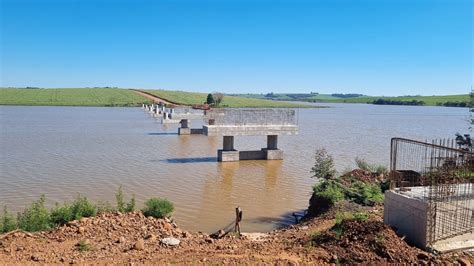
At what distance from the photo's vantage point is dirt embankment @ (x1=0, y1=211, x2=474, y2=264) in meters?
7.68

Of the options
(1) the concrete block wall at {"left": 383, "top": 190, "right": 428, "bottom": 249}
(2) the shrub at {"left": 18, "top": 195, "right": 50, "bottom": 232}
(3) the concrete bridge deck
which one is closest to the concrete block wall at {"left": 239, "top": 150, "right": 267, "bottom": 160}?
(3) the concrete bridge deck

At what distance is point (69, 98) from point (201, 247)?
11143cm

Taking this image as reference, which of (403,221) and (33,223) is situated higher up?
(403,221)

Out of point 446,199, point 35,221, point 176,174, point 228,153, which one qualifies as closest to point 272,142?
point 228,153

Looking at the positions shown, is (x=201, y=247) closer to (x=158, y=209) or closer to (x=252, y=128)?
(x=158, y=209)

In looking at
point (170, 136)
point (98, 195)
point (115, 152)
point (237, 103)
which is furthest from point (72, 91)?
point (98, 195)

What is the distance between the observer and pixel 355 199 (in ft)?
42.1

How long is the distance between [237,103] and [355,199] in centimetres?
10744

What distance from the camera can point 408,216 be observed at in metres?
8.58

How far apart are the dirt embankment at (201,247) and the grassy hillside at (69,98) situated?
314 feet

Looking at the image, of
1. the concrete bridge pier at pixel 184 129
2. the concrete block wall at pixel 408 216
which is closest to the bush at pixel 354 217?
the concrete block wall at pixel 408 216

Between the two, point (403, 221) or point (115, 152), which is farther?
point (115, 152)

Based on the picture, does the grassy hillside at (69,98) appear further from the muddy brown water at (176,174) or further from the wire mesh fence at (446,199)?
the wire mesh fence at (446,199)

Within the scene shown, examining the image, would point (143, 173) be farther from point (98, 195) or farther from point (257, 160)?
point (257, 160)
